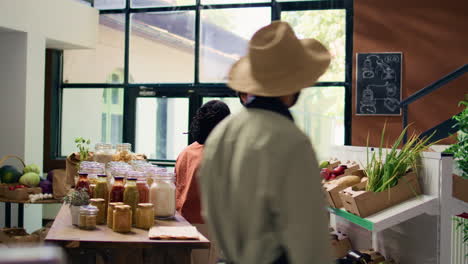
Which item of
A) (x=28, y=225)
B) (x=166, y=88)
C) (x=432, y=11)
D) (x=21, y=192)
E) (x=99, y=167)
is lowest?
(x=28, y=225)

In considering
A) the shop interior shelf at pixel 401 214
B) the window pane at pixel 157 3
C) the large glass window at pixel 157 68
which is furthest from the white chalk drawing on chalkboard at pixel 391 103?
the shop interior shelf at pixel 401 214

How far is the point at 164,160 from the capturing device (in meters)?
8.27

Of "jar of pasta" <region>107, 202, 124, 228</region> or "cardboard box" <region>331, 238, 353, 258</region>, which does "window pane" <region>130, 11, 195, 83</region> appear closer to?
"cardboard box" <region>331, 238, 353, 258</region>

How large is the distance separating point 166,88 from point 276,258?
6899 millimetres

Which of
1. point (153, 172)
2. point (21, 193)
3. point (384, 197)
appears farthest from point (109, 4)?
point (384, 197)

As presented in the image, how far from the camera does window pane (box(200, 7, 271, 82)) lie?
26.3ft

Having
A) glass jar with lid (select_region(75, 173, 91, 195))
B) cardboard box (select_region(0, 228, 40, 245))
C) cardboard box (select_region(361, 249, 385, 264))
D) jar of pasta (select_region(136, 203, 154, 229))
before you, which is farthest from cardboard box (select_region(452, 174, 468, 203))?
cardboard box (select_region(0, 228, 40, 245))

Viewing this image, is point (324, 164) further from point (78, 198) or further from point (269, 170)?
point (269, 170)

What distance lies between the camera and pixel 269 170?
55.9 inches

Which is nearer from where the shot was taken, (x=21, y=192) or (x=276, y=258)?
(x=276, y=258)

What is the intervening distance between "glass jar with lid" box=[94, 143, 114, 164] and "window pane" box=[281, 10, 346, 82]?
3.87m

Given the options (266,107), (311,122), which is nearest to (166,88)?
(311,122)

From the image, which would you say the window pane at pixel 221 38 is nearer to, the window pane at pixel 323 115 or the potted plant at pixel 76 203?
the window pane at pixel 323 115

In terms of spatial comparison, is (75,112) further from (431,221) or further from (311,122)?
(431,221)
